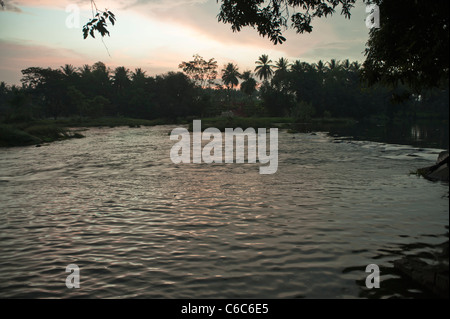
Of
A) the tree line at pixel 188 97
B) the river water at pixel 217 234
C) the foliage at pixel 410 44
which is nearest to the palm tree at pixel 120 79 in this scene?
the tree line at pixel 188 97

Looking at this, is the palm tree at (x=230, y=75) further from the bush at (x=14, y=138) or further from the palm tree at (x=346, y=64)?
the bush at (x=14, y=138)

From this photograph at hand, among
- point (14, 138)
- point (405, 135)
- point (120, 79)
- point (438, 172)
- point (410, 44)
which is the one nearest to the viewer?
point (410, 44)

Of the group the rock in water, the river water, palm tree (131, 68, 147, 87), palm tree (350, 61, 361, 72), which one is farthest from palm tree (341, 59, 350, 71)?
the river water

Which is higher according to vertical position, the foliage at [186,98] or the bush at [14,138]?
the foliage at [186,98]

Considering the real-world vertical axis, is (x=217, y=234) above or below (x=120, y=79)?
below

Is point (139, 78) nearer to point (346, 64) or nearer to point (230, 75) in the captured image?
point (230, 75)

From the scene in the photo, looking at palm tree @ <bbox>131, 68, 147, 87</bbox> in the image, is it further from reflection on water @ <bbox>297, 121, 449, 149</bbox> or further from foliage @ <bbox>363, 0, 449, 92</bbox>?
foliage @ <bbox>363, 0, 449, 92</bbox>

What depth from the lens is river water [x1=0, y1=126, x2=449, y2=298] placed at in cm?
589

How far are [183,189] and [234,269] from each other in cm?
808

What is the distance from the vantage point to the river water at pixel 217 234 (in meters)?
5.89

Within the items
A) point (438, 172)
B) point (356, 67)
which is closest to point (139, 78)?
point (356, 67)

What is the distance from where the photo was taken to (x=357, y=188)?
45.4 feet

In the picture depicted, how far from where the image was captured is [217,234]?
8.52 meters

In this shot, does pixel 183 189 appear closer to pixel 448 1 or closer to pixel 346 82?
pixel 448 1
